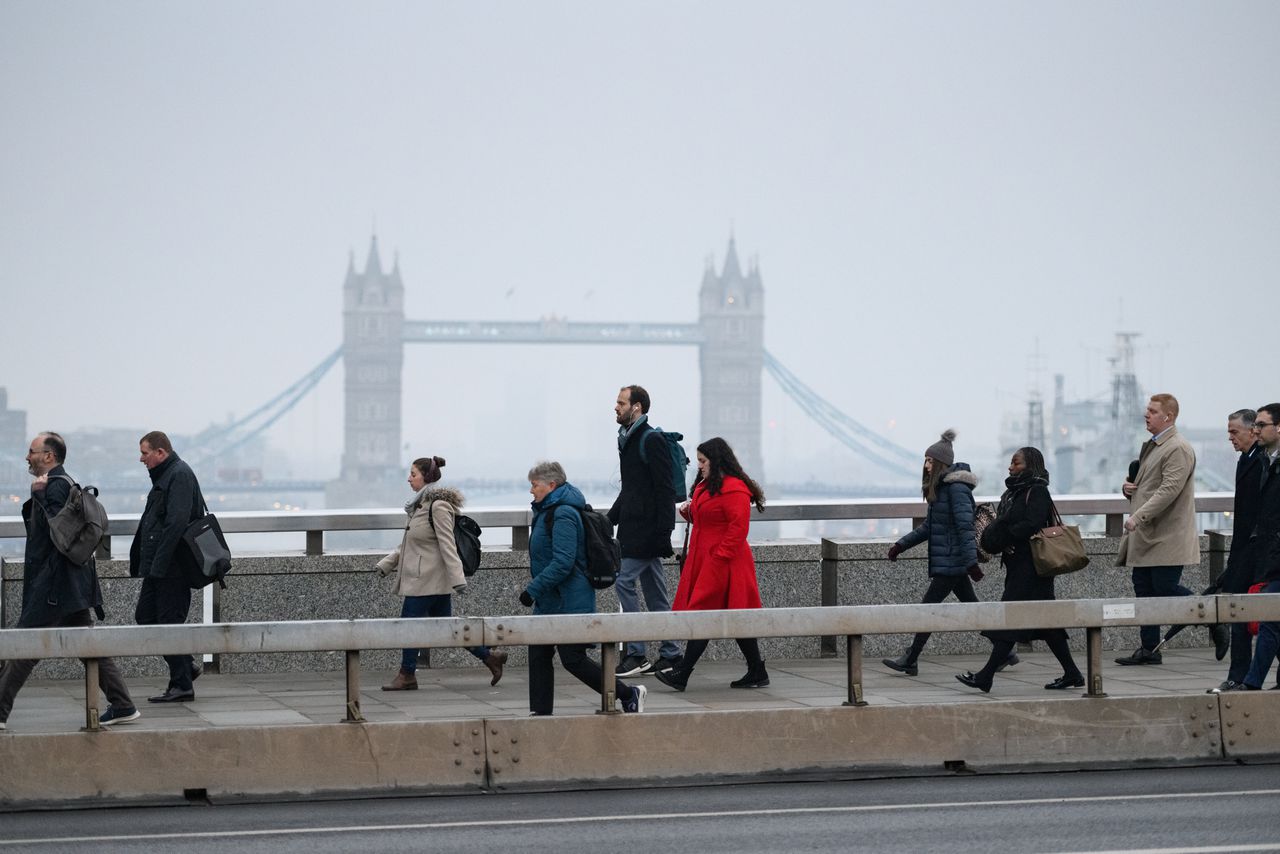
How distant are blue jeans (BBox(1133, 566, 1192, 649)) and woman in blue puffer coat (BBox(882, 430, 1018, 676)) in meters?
1.14

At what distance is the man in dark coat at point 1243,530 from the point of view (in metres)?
8.20

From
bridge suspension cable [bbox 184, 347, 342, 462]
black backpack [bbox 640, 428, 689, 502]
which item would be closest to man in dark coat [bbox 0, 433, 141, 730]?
black backpack [bbox 640, 428, 689, 502]

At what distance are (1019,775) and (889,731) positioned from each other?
0.58 m

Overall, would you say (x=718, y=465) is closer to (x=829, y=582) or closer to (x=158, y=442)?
(x=829, y=582)

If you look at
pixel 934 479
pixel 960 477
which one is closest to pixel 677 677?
pixel 934 479

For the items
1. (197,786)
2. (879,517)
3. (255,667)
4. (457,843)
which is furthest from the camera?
(879,517)

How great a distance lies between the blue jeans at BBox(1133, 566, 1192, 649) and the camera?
961 centimetres

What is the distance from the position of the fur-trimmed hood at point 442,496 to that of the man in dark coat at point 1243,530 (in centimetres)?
380

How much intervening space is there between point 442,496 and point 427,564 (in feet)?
1.20

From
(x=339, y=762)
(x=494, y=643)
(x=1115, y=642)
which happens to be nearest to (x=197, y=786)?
(x=339, y=762)

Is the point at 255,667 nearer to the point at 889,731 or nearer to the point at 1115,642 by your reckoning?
the point at 889,731

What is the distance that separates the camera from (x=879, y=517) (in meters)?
10.7

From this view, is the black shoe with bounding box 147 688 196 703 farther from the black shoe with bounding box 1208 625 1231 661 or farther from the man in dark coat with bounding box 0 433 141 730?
the black shoe with bounding box 1208 625 1231 661

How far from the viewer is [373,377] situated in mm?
179125
